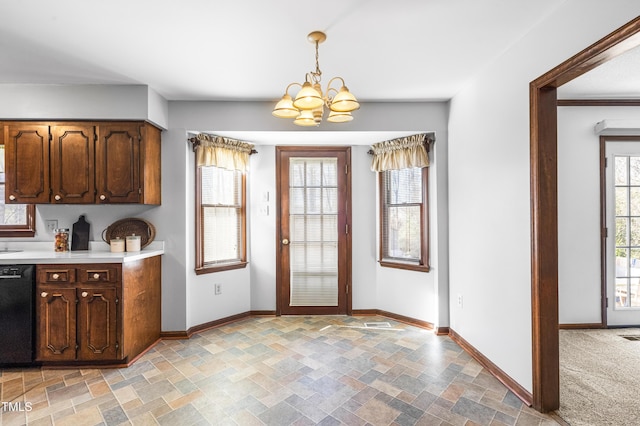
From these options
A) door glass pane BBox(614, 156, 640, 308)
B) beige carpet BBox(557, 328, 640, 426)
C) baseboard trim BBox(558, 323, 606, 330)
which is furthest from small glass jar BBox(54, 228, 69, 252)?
door glass pane BBox(614, 156, 640, 308)

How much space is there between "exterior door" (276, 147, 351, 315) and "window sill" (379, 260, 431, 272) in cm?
46

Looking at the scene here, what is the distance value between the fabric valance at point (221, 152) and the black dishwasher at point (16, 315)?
6.01 feet

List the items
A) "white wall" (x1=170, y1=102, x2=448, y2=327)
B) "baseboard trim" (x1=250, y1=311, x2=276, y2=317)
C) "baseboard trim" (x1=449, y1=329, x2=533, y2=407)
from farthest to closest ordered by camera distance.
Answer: "baseboard trim" (x1=250, y1=311, x2=276, y2=317) → "white wall" (x1=170, y1=102, x2=448, y2=327) → "baseboard trim" (x1=449, y1=329, x2=533, y2=407)

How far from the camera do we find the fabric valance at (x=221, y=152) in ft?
11.3

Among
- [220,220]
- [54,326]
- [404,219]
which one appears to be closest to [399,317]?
[404,219]

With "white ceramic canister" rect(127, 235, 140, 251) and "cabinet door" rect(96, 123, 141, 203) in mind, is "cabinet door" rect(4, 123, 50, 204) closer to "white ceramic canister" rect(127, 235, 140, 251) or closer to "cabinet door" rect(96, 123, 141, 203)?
"cabinet door" rect(96, 123, 141, 203)

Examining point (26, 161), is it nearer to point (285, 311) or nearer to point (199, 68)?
point (199, 68)

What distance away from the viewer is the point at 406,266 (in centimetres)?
371

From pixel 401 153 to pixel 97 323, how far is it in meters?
3.51

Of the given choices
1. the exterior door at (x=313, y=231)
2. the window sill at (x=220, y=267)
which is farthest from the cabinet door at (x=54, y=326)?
the exterior door at (x=313, y=231)

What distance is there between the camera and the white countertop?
2646 mm

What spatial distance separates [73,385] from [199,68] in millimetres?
2778

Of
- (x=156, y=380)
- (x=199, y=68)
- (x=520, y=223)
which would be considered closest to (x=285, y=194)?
(x=199, y=68)

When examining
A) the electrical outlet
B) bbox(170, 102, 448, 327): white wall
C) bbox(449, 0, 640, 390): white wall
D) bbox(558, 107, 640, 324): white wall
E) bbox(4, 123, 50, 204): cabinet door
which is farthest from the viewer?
bbox(558, 107, 640, 324): white wall
